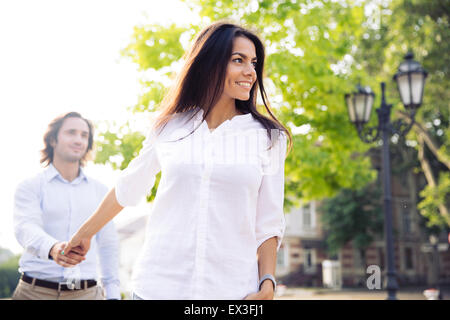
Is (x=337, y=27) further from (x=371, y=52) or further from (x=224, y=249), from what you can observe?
(x=224, y=249)

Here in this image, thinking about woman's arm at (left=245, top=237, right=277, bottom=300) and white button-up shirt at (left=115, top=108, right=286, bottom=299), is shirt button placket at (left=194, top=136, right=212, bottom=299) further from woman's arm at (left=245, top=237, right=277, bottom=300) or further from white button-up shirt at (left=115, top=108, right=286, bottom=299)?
woman's arm at (left=245, top=237, right=277, bottom=300)

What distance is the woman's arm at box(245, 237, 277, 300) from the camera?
1.78 meters

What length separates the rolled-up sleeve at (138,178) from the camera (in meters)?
1.99

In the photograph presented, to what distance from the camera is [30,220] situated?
3.31 m

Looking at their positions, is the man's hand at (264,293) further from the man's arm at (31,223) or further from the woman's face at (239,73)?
the man's arm at (31,223)

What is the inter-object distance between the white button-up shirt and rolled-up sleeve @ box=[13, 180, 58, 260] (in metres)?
A: 1.33

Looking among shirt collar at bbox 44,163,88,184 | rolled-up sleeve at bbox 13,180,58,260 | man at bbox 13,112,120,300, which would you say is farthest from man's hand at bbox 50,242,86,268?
shirt collar at bbox 44,163,88,184

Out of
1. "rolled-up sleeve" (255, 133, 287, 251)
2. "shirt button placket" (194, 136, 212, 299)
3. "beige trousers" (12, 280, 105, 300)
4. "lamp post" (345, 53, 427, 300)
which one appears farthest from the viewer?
"lamp post" (345, 53, 427, 300)

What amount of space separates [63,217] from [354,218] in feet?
92.4

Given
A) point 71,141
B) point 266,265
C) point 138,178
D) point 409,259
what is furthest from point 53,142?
point 409,259

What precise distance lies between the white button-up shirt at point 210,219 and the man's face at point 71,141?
1.98 meters

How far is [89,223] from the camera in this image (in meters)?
2.11

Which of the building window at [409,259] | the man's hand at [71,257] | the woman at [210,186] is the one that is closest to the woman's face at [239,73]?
the woman at [210,186]
